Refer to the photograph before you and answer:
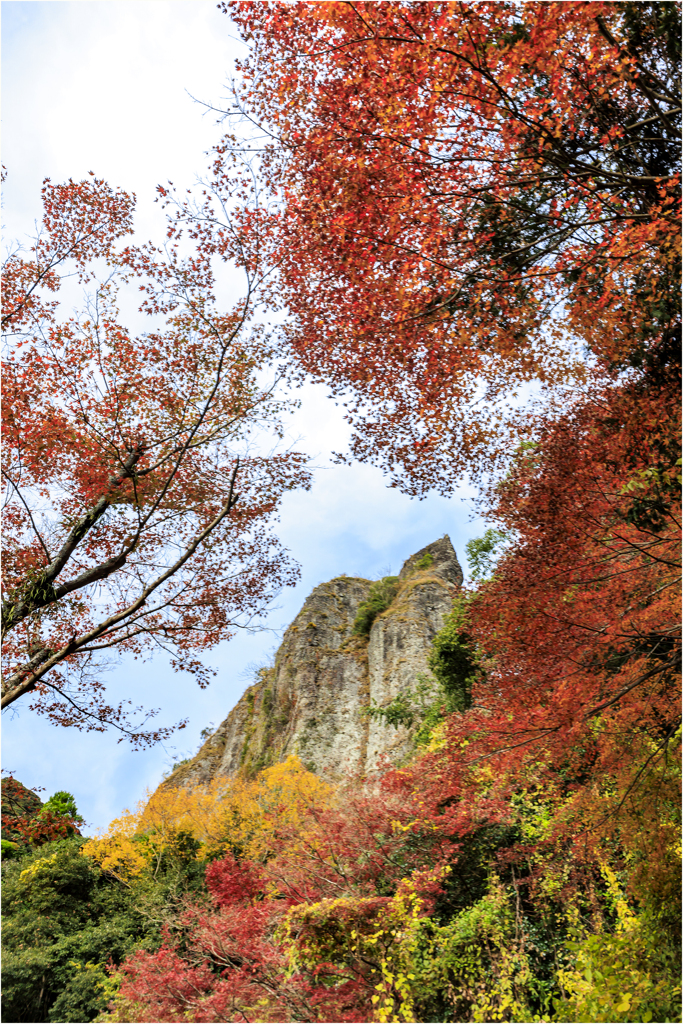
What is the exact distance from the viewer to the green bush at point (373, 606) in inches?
992

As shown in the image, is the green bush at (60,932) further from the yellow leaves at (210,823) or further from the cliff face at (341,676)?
the cliff face at (341,676)

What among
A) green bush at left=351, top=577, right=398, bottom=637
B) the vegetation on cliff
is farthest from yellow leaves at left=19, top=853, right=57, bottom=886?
green bush at left=351, top=577, right=398, bottom=637

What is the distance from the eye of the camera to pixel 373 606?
2516cm

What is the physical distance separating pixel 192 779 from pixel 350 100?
30.0 meters

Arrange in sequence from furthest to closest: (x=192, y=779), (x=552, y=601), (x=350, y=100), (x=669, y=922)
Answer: (x=192, y=779)
(x=669, y=922)
(x=552, y=601)
(x=350, y=100)

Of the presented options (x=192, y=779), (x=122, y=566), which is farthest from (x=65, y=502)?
(x=192, y=779)

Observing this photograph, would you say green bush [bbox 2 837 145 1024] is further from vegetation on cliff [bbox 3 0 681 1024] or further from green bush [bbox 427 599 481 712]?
green bush [bbox 427 599 481 712]

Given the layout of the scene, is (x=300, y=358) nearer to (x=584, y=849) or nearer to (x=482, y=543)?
(x=584, y=849)

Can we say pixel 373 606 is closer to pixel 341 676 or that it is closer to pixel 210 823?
pixel 341 676

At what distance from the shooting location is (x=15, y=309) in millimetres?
6066

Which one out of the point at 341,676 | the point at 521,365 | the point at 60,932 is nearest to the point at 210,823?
the point at 60,932

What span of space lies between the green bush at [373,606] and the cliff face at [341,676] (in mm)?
350

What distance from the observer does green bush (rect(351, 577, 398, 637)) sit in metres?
25.2

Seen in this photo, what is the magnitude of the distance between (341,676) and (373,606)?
10.4ft
